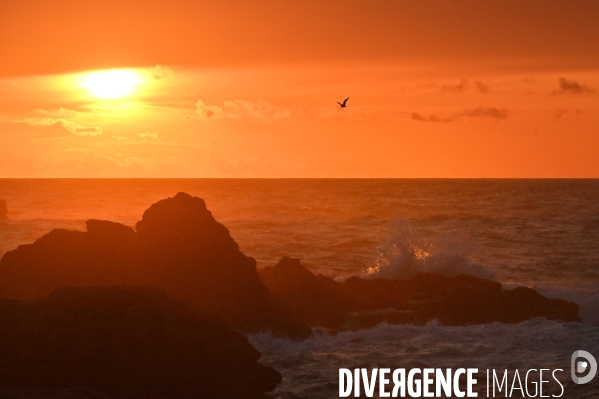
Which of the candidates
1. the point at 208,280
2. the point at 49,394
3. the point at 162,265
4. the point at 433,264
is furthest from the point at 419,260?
the point at 49,394

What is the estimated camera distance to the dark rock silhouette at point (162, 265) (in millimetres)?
18594

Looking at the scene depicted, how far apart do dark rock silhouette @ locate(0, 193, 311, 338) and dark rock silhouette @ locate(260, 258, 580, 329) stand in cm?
153

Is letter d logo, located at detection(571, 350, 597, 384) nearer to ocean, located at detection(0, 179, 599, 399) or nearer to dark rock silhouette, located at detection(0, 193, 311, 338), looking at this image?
ocean, located at detection(0, 179, 599, 399)

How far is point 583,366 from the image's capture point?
1727 centimetres

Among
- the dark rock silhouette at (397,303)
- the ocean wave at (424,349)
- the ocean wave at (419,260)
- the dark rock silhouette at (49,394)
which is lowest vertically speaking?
the dark rock silhouette at (49,394)

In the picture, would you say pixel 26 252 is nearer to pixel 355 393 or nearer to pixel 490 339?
pixel 355 393

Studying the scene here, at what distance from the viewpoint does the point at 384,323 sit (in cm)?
2041

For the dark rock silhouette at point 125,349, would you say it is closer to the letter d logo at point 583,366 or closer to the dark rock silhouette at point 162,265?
the dark rock silhouette at point 162,265

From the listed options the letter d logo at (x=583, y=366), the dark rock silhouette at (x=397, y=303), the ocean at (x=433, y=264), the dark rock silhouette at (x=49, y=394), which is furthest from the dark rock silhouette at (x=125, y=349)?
the letter d logo at (x=583, y=366)

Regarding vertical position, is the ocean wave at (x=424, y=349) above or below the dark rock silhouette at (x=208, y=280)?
below

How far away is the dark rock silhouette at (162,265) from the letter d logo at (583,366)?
22.0 ft

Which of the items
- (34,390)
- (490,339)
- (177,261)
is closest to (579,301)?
(490,339)

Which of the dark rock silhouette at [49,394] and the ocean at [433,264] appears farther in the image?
the ocean at [433,264]

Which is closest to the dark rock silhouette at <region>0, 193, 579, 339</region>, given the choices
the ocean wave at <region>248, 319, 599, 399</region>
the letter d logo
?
the ocean wave at <region>248, 319, 599, 399</region>
